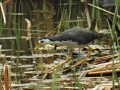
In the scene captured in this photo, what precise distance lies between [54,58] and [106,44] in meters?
1.65

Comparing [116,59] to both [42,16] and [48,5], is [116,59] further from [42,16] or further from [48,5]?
[48,5]

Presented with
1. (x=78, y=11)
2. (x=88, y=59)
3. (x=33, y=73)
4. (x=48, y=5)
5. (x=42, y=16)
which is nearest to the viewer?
(x=33, y=73)

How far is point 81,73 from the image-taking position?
5.92m

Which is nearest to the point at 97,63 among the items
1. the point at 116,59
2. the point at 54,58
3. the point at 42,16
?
the point at 116,59

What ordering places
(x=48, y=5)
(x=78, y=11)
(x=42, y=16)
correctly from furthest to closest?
(x=48, y=5) → (x=78, y=11) → (x=42, y=16)

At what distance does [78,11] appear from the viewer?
14.7 metres

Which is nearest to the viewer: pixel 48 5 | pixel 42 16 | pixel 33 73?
pixel 33 73

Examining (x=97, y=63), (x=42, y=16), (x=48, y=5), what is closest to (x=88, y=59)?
(x=97, y=63)

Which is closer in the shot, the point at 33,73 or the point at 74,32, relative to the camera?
the point at 33,73

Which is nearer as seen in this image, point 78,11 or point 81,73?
point 81,73

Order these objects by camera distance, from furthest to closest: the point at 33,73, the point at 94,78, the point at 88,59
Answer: the point at 88,59, the point at 33,73, the point at 94,78

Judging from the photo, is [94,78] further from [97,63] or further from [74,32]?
[74,32]

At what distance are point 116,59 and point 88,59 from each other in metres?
0.83

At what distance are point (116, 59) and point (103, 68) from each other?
1.34 feet
